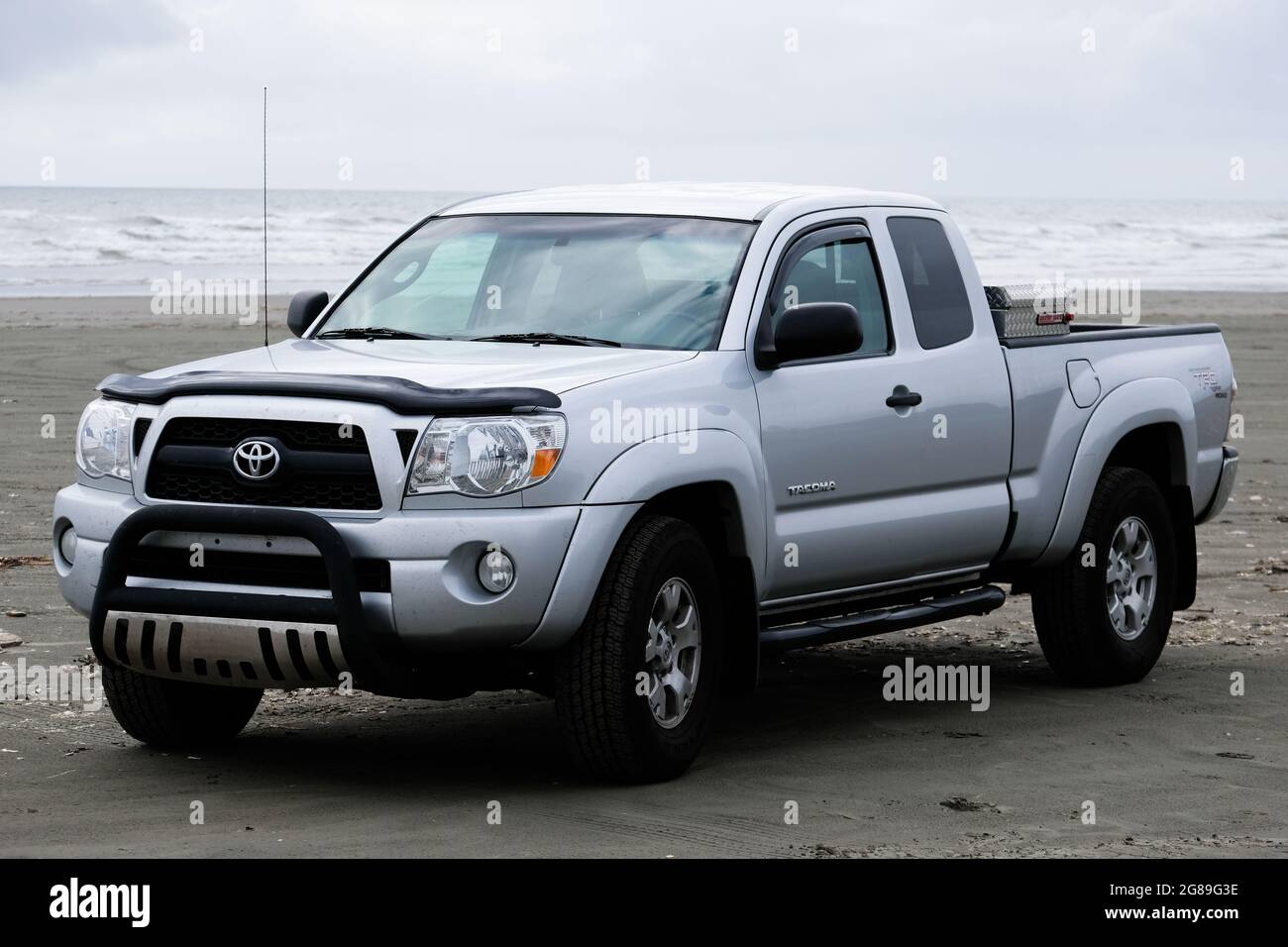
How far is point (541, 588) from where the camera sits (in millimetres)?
5910

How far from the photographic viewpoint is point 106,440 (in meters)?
6.42

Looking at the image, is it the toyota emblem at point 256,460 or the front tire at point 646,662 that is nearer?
the toyota emblem at point 256,460

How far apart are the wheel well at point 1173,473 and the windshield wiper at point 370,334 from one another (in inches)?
129

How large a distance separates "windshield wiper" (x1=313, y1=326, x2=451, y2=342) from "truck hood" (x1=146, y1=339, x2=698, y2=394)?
2.7 inches

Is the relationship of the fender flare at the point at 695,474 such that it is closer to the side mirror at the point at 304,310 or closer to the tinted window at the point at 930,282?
the tinted window at the point at 930,282

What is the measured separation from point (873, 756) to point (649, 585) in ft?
4.36

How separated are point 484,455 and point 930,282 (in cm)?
254

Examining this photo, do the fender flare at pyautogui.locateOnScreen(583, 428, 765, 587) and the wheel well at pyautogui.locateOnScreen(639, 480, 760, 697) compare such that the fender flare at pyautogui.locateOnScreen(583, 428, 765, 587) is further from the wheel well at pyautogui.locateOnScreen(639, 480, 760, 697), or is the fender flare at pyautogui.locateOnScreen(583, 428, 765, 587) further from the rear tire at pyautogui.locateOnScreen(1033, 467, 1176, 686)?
the rear tire at pyautogui.locateOnScreen(1033, 467, 1176, 686)

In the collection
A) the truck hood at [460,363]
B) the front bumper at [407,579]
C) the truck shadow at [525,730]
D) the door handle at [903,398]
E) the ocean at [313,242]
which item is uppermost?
the ocean at [313,242]

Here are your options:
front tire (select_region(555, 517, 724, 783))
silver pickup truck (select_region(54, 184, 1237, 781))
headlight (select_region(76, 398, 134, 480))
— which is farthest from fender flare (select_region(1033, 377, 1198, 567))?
headlight (select_region(76, 398, 134, 480))

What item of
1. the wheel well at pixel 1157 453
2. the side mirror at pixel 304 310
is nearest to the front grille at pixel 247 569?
the side mirror at pixel 304 310

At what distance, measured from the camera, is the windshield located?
22.7 feet

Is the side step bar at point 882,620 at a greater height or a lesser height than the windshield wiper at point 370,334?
lesser

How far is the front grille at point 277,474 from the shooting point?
19.5 feet
